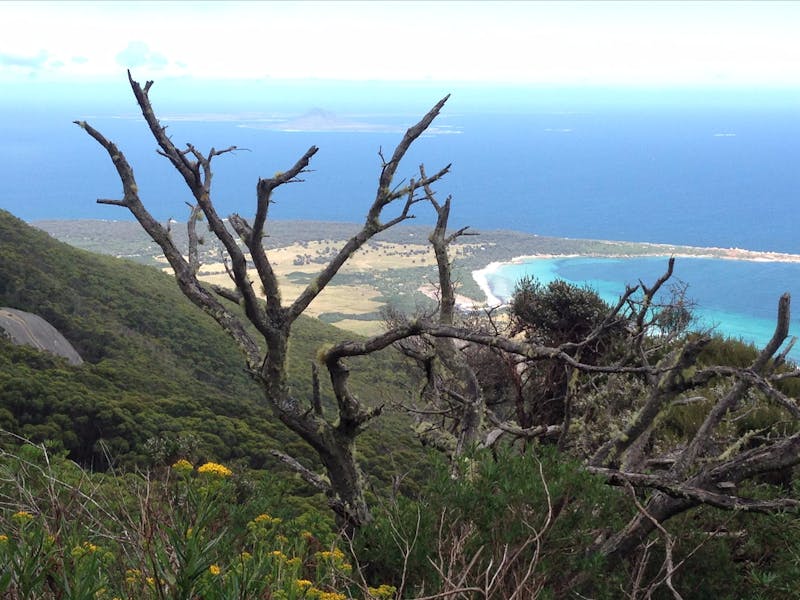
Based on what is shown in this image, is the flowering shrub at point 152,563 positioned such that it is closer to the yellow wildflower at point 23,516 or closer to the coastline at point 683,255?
the yellow wildflower at point 23,516

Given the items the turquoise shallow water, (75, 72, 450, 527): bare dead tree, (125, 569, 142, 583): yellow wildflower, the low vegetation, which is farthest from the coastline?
(125, 569, 142, 583): yellow wildflower

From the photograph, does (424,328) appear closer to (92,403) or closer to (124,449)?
(124,449)

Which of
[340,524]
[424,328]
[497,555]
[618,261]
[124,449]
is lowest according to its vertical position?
[618,261]

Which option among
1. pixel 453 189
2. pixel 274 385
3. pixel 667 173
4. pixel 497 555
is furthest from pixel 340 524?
pixel 667 173

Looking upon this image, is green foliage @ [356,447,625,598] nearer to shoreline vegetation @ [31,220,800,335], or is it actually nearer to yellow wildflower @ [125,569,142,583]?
yellow wildflower @ [125,569,142,583]

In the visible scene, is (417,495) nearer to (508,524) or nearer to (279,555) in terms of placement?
(508,524)

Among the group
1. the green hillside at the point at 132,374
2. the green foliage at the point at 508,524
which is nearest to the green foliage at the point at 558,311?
the green hillside at the point at 132,374
